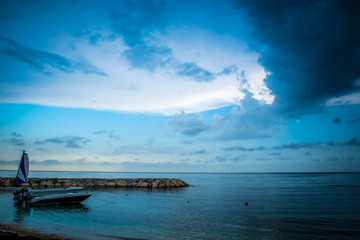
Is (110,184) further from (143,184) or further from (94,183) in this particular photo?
(143,184)

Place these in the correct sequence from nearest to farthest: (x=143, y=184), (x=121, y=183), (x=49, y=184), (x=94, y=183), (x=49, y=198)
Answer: (x=49, y=198) < (x=49, y=184) < (x=143, y=184) < (x=94, y=183) < (x=121, y=183)

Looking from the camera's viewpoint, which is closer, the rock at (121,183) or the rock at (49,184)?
the rock at (49,184)

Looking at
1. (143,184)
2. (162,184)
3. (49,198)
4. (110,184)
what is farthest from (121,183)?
(49,198)

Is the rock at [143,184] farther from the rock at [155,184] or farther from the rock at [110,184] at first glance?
the rock at [110,184]

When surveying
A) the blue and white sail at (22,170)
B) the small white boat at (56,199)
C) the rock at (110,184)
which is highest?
the blue and white sail at (22,170)

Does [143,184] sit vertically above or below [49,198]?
below

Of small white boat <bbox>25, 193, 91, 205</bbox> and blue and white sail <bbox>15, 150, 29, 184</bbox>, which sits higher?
blue and white sail <bbox>15, 150, 29, 184</bbox>

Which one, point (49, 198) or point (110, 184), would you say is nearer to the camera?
point (49, 198)

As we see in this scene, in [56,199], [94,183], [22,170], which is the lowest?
[94,183]

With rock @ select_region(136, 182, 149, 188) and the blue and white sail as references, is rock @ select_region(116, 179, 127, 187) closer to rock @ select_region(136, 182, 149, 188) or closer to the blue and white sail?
rock @ select_region(136, 182, 149, 188)

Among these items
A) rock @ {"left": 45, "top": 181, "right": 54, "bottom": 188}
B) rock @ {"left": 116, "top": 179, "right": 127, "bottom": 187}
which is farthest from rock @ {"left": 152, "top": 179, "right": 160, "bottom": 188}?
rock @ {"left": 45, "top": 181, "right": 54, "bottom": 188}

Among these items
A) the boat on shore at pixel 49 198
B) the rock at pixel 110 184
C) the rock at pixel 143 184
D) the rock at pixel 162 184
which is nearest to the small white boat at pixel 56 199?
the boat on shore at pixel 49 198

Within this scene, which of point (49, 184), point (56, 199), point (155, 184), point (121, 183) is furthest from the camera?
point (121, 183)

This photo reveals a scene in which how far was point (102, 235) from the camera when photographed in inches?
637
